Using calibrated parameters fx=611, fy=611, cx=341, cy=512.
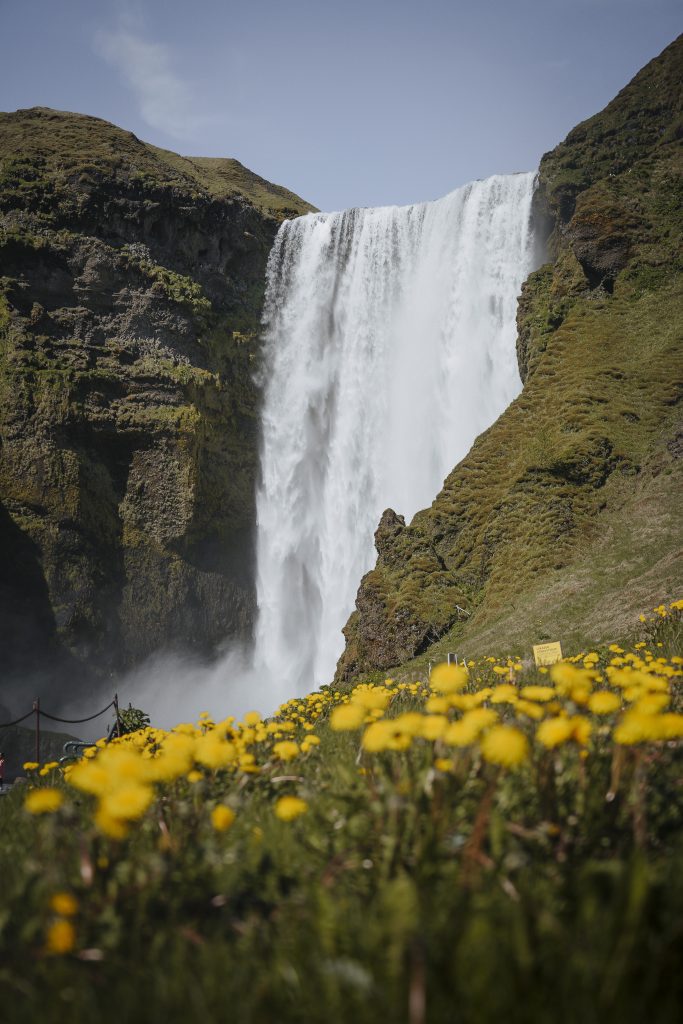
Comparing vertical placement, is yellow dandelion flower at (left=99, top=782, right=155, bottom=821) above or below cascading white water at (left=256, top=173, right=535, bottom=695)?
below

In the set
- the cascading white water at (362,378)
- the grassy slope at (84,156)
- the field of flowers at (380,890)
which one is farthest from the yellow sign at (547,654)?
the grassy slope at (84,156)

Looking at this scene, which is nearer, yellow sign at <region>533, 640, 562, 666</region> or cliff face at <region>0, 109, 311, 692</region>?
yellow sign at <region>533, 640, 562, 666</region>

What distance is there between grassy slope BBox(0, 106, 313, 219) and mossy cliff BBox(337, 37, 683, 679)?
22.3 m

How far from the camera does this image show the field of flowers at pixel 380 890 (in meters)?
1.05

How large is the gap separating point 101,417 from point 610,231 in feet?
88.5

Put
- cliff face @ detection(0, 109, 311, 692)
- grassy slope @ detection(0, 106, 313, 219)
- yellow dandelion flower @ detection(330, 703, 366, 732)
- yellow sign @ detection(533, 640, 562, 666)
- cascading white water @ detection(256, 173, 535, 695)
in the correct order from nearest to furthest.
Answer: yellow dandelion flower @ detection(330, 703, 366, 732) < yellow sign @ detection(533, 640, 562, 666) < cascading white water @ detection(256, 173, 535, 695) < cliff face @ detection(0, 109, 311, 692) < grassy slope @ detection(0, 106, 313, 219)

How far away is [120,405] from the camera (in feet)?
115

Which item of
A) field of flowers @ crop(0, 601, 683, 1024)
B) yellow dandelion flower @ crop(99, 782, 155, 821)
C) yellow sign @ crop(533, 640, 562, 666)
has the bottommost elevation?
yellow sign @ crop(533, 640, 562, 666)

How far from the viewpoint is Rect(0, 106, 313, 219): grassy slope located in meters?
35.8

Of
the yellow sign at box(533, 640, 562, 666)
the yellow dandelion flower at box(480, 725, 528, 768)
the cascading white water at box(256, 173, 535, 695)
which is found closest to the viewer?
the yellow dandelion flower at box(480, 725, 528, 768)

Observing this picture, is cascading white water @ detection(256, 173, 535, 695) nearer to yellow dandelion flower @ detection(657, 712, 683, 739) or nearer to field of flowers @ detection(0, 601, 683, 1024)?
field of flowers @ detection(0, 601, 683, 1024)

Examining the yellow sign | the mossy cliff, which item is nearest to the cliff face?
the mossy cliff

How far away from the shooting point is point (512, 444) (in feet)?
69.6

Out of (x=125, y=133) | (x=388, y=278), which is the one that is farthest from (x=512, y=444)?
(x=125, y=133)
